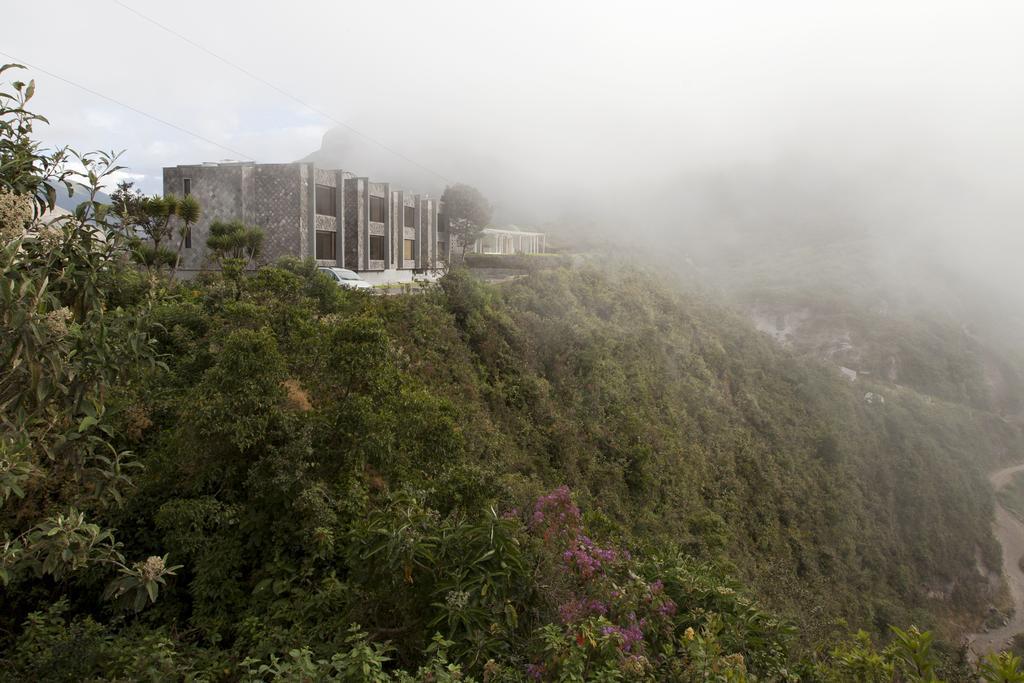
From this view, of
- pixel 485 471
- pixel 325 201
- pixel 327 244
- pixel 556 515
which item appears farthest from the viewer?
pixel 327 244

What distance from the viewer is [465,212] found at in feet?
148

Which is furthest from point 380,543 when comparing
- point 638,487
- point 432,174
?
point 432,174

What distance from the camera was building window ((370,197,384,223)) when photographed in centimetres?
3478

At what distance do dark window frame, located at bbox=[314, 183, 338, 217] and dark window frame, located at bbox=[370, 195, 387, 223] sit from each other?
9.88ft

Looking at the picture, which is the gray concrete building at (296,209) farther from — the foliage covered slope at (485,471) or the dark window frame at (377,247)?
the foliage covered slope at (485,471)

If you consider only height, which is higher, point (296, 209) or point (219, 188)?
point (219, 188)

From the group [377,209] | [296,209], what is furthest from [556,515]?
[377,209]

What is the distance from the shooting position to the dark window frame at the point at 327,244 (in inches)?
1222

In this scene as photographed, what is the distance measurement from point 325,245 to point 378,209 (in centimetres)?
481

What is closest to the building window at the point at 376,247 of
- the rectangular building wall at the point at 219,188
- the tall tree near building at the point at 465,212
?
the rectangular building wall at the point at 219,188

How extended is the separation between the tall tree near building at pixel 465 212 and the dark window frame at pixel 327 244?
14003 mm

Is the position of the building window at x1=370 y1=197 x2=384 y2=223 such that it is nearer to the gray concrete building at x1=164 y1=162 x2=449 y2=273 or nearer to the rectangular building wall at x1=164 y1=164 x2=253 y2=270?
the gray concrete building at x1=164 y1=162 x2=449 y2=273

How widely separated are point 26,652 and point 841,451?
Result: 102 feet

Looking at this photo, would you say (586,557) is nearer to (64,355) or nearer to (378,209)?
(64,355)
